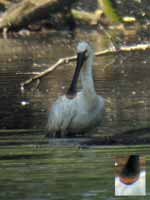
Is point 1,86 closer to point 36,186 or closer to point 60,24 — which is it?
point 36,186

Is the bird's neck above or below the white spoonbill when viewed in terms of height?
above

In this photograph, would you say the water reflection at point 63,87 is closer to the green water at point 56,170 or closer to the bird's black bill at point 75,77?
the bird's black bill at point 75,77

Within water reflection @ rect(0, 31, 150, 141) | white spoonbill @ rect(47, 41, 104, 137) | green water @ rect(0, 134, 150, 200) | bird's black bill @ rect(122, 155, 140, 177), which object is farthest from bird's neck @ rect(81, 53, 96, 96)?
bird's black bill @ rect(122, 155, 140, 177)

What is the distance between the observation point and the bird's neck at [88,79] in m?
14.8

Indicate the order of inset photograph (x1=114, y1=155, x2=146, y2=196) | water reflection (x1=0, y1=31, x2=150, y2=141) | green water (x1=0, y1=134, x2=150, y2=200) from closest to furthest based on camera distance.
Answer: inset photograph (x1=114, y1=155, x2=146, y2=196), green water (x1=0, y1=134, x2=150, y2=200), water reflection (x1=0, y1=31, x2=150, y2=141)

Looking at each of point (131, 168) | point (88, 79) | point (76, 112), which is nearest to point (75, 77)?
point (88, 79)

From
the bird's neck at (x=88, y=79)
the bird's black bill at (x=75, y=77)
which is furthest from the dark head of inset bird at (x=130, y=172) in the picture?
the bird's black bill at (x=75, y=77)

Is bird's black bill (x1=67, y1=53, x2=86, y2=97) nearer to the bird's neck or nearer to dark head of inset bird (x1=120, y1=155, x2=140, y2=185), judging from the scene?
the bird's neck

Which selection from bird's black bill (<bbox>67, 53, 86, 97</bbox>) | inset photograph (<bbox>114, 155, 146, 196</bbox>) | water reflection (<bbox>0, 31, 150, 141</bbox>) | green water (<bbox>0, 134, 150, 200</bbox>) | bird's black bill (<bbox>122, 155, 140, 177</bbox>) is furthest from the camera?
water reflection (<bbox>0, 31, 150, 141</bbox>)

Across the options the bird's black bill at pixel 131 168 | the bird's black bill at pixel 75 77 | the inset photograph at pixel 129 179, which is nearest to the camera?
the inset photograph at pixel 129 179

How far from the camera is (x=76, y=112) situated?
48.3ft

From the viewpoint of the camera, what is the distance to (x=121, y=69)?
24.8 metres

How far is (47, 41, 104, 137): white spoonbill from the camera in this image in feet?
48.2

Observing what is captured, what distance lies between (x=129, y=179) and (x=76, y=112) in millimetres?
6781
